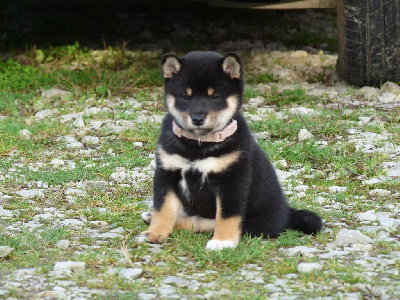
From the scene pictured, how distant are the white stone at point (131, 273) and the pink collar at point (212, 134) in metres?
0.86

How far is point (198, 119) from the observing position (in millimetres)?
4086

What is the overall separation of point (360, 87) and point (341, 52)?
43cm

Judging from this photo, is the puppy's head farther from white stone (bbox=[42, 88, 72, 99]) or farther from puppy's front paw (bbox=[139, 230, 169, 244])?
white stone (bbox=[42, 88, 72, 99])

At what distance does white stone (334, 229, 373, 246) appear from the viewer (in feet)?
13.9

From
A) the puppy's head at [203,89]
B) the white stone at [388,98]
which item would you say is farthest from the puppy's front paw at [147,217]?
the white stone at [388,98]

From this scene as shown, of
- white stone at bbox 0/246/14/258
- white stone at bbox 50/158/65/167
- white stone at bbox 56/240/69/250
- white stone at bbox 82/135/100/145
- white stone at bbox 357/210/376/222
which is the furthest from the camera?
white stone at bbox 82/135/100/145

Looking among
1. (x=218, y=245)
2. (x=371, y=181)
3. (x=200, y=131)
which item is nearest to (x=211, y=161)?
(x=200, y=131)

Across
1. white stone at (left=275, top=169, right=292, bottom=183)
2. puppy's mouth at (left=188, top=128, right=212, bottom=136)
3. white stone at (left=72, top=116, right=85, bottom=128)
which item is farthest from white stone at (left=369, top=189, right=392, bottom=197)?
white stone at (left=72, top=116, right=85, bottom=128)

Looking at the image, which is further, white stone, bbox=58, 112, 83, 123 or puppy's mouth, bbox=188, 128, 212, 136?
white stone, bbox=58, 112, 83, 123

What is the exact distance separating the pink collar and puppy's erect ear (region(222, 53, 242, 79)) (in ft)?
0.95

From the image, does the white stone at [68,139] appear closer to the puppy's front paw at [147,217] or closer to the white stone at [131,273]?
the puppy's front paw at [147,217]

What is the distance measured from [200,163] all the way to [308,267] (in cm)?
86

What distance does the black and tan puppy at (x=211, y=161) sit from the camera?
4156 mm

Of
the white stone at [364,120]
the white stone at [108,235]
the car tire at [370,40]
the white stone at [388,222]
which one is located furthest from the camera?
the car tire at [370,40]
